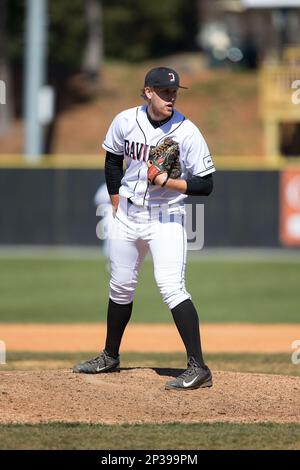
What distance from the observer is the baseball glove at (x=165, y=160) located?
20.4 feet

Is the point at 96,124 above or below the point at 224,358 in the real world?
above

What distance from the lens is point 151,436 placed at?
5.63m

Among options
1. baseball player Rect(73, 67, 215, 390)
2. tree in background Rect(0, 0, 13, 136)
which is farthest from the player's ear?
tree in background Rect(0, 0, 13, 136)

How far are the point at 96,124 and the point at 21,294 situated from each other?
21.2 metres

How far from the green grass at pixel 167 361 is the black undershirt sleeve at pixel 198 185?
107 inches

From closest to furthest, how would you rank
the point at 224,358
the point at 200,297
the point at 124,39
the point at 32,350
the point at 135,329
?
1. the point at 224,358
2. the point at 32,350
3. the point at 135,329
4. the point at 200,297
5. the point at 124,39

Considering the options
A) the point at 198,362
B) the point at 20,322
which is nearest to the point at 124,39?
the point at 20,322

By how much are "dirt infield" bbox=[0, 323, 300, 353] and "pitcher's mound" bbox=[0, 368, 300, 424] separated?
4144 mm

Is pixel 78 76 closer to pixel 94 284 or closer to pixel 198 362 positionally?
pixel 94 284

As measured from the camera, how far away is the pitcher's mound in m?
6.09

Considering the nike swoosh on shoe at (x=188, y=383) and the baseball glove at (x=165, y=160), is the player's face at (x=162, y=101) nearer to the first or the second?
the baseball glove at (x=165, y=160)

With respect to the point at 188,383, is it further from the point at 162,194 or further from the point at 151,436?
the point at 162,194

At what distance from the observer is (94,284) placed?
1648 cm

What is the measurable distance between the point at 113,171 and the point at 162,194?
48 cm
